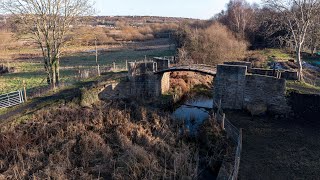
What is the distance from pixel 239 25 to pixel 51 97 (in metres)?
27.0

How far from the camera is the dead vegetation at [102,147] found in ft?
39.0

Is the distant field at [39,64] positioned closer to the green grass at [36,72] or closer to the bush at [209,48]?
the green grass at [36,72]

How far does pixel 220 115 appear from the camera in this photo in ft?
54.9

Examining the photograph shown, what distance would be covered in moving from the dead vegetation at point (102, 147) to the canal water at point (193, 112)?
112 centimetres

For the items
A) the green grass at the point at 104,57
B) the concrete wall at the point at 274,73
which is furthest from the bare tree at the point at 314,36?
the green grass at the point at 104,57

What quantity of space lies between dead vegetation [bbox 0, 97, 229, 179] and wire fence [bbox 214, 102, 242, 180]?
501mm

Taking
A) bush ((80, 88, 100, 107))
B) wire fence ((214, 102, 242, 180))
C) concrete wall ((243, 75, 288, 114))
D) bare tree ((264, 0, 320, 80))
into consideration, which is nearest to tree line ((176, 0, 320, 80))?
bare tree ((264, 0, 320, 80))

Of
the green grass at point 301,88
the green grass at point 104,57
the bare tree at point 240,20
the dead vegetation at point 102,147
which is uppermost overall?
the bare tree at point 240,20

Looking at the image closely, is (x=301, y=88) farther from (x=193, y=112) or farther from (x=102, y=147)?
(x=102, y=147)

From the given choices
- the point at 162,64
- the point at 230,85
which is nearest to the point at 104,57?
the point at 162,64

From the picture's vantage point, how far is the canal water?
17.6m

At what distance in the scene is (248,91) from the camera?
1758 cm

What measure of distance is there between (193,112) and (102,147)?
7.82 metres

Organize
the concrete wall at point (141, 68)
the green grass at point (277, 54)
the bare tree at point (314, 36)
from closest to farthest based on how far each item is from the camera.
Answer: the concrete wall at point (141, 68) → the bare tree at point (314, 36) → the green grass at point (277, 54)
